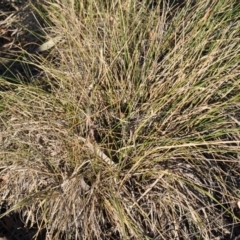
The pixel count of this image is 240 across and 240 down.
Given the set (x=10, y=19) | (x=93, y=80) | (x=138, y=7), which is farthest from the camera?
(x=10, y=19)

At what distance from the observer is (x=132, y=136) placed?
214cm

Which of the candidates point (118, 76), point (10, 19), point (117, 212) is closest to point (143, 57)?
point (118, 76)

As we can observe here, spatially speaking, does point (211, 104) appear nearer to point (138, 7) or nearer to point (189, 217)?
point (189, 217)

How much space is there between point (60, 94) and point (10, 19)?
2.86 feet

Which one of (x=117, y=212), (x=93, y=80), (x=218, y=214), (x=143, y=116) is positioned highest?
(x=93, y=80)

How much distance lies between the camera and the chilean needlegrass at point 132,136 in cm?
210

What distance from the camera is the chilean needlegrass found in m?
2.10

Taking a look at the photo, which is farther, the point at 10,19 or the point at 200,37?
the point at 10,19

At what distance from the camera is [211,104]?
2.12m

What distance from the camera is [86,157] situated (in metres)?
2.17

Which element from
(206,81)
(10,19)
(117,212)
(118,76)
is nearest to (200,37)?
(206,81)

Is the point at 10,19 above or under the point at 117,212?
above

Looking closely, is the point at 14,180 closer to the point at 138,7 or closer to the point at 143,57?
the point at 143,57

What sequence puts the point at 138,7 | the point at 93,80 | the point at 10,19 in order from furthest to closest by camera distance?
1. the point at 10,19
2. the point at 138,7
3. the point at 93,80
